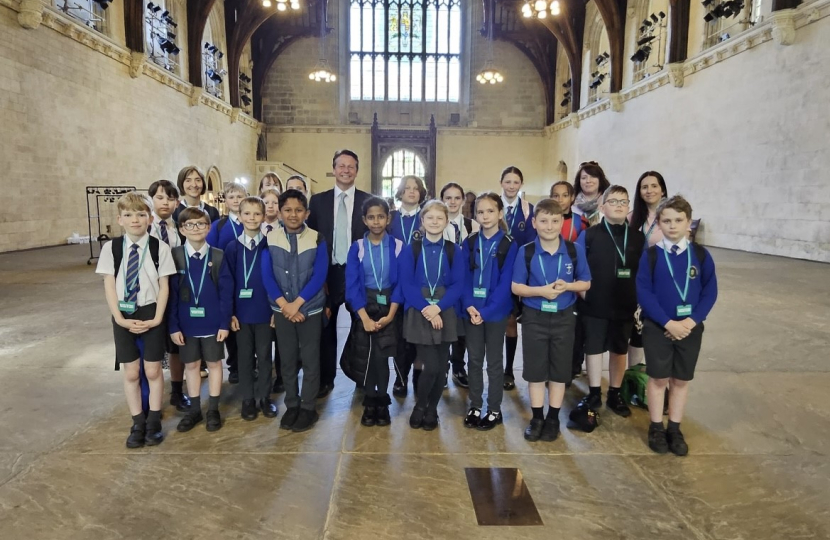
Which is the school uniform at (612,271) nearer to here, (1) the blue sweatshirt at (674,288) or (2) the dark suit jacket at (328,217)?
(1) the blue sweatshirt at (674,288)

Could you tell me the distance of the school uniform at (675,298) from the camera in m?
2.47

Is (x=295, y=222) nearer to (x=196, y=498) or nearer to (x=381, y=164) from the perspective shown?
(x=196, y=498)

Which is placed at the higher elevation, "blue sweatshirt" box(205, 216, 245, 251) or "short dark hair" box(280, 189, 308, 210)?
"short dark hair" box(280, 189, 308, 210)

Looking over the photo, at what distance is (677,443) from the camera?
2.51 metres

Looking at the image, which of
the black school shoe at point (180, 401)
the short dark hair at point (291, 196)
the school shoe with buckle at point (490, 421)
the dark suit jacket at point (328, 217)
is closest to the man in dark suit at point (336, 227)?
the dark suit jacket at point (328, 217)

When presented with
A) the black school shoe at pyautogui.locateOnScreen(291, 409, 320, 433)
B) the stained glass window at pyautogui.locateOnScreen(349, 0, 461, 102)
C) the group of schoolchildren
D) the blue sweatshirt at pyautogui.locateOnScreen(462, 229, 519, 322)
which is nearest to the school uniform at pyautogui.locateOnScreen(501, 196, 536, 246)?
the group of schoolchildren

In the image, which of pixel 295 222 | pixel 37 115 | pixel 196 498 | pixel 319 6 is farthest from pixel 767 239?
pixel 319 6

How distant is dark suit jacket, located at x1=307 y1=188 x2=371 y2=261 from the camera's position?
3264 mm

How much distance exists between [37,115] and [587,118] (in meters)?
17.4

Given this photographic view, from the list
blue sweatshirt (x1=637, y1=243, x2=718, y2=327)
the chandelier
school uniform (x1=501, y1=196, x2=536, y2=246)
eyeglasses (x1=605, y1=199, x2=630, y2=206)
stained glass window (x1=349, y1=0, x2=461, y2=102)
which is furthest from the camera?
stained glass window (x1=349, y1=0, x2=461, y2=102)

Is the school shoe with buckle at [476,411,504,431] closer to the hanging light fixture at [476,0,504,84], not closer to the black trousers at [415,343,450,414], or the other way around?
the black trousers at [415,343,450,414]

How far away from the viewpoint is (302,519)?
1934mm

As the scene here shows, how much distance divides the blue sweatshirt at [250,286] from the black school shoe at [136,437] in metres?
0.74

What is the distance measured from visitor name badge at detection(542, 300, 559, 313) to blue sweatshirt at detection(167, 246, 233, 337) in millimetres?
1733
